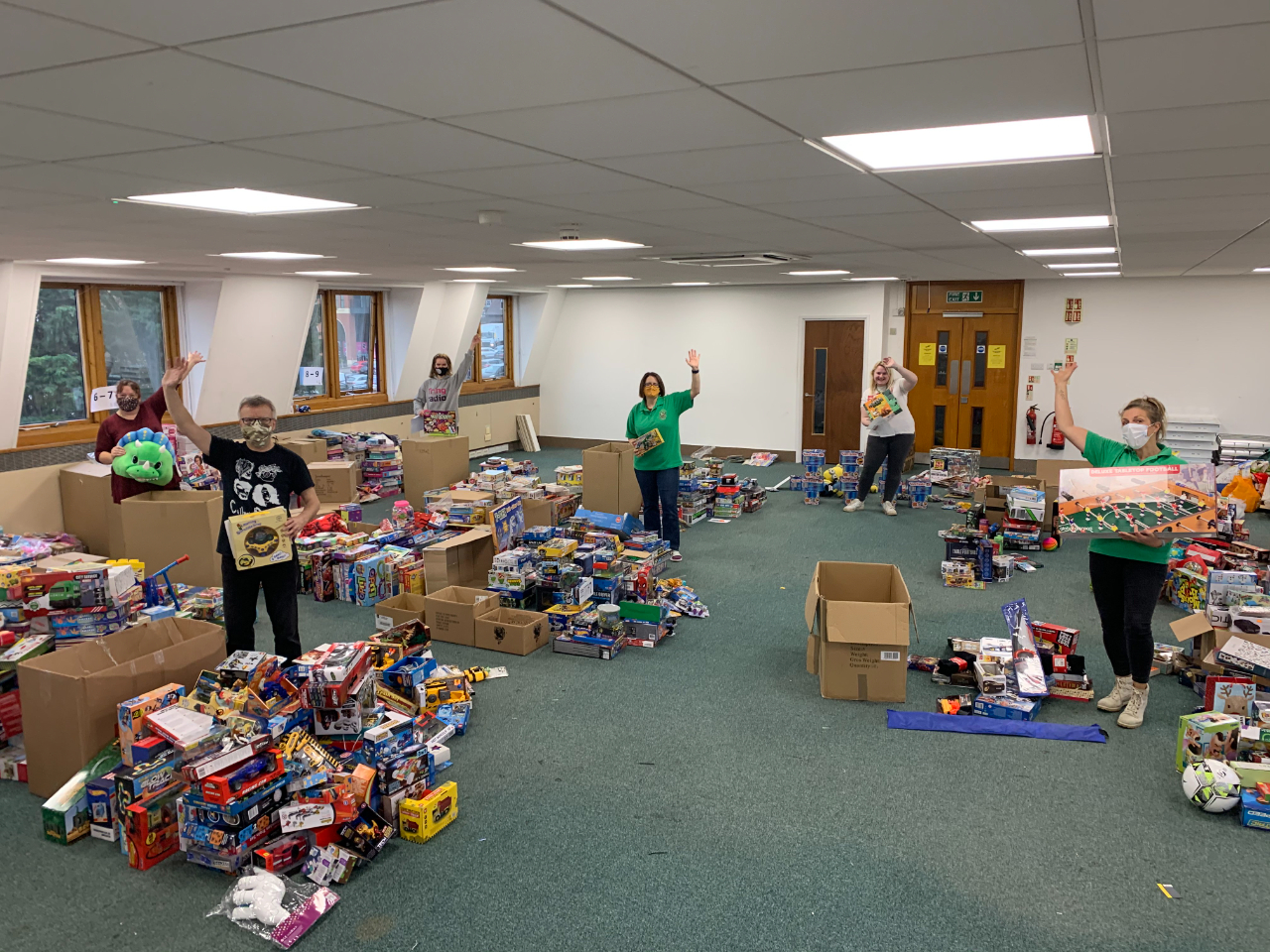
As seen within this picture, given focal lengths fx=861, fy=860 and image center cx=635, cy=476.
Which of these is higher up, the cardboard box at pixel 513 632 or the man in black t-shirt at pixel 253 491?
the man in black t-shirt at pixel 253 491

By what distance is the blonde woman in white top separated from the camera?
26.8 feet

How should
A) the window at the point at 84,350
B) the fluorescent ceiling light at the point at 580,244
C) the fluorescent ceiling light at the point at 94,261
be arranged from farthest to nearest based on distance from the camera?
the window at the point at 84,350
the fluorescent ceiling light at the point at 94,261
the fluorescent ceiling light at the point at 580,244

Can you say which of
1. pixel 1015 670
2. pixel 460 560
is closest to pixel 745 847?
pixel 1015 670

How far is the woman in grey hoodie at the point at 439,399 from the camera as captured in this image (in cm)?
944

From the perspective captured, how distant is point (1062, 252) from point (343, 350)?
771cm

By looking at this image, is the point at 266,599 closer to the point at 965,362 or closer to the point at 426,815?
the point at 426,815

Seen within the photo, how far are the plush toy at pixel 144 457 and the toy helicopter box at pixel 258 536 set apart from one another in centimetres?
236

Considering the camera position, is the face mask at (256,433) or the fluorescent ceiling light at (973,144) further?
the face mask at (256,433)


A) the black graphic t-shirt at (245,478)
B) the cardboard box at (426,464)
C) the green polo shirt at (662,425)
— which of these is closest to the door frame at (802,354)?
the cardboard box at (426,464)

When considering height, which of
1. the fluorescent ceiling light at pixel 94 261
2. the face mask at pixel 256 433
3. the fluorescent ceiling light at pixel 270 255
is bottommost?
the face mask at pixel 256 433

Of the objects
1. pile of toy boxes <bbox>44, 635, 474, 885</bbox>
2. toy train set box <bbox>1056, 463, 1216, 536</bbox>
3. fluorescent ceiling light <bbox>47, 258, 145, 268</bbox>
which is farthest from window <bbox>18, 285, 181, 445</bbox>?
toy train set box <bbox>1056, 463, 1216, 536</bbox>

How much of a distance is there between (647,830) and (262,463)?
7.47 ft

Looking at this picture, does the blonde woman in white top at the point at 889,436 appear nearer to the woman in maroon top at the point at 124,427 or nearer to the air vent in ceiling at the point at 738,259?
the air vent in ceiling at the point at 738,259

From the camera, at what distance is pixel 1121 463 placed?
12.4 ft
